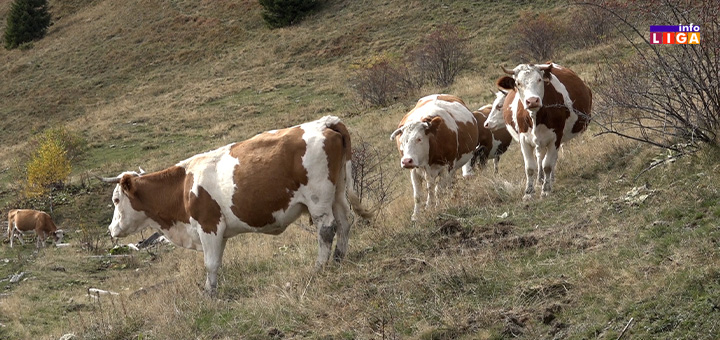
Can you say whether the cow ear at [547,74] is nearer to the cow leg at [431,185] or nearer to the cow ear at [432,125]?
the cow ear at [432,125]

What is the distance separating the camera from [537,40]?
114 feet

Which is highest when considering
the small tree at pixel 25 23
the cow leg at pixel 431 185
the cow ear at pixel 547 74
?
the cow ear at pixel 547 74

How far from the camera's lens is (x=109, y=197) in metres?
26.1

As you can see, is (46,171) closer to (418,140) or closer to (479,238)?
(418,140)

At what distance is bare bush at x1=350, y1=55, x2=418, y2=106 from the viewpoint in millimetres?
32562

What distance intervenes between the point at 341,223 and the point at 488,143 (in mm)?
6376

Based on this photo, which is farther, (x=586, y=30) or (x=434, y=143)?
(x=586, y=30)

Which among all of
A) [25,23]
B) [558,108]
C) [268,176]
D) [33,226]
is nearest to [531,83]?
[558,108]

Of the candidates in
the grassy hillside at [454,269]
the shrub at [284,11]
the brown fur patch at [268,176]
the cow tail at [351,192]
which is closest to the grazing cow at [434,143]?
the grassy hillside at [454,269]

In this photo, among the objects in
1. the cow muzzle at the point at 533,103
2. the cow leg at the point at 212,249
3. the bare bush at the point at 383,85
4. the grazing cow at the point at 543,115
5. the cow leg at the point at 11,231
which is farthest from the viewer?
the bare bush at the point at 383,85

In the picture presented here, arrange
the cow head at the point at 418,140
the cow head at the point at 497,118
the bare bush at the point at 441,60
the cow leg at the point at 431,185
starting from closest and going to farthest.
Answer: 1. the cow head at the point at 418,140
2. the cow leg at the point at 431,185
3. the cow head at the point at 497,118
4. the bare bush at the point at 441,60

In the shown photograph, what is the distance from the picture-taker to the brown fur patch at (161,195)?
10133mm

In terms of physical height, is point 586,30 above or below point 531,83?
below

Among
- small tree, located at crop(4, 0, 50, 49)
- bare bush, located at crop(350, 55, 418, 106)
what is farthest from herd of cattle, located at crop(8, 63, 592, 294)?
small tree, located at crop(4, 0, 50, 49)
